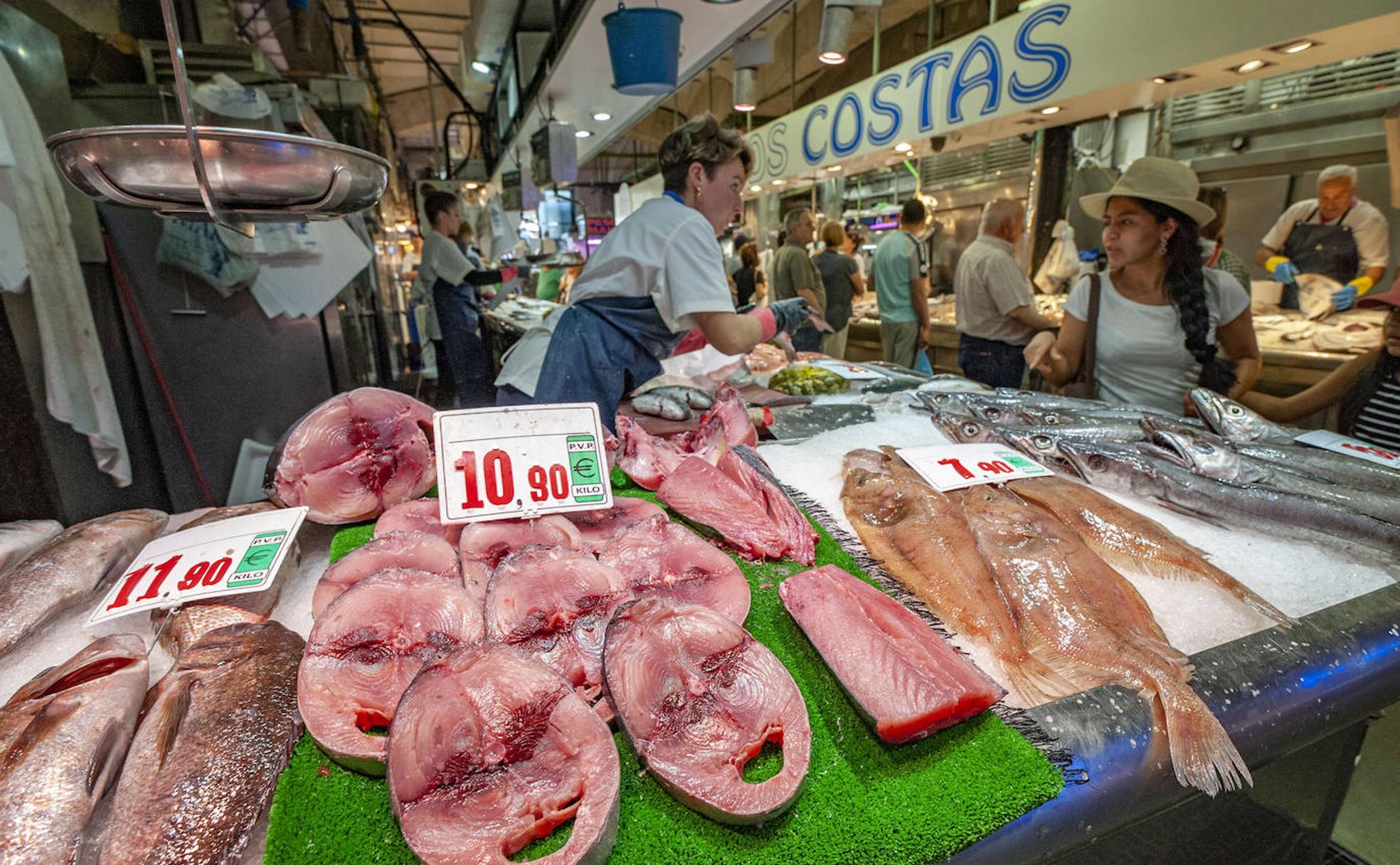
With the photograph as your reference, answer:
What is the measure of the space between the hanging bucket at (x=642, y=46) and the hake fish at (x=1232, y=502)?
351 cm

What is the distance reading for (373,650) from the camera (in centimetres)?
115

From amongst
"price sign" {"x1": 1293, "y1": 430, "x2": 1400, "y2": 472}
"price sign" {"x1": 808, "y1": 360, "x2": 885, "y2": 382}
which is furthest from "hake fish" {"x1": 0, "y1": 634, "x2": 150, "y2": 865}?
"price sign" {"x1": 1293, "y1": 430, "x2": 1400, "y2": 472}

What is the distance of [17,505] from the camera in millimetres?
2686

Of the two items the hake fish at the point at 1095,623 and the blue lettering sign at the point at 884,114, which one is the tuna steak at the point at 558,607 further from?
the blue lettering sign at the point at 884,114

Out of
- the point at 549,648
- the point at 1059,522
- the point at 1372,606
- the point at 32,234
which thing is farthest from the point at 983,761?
the point at 32,234

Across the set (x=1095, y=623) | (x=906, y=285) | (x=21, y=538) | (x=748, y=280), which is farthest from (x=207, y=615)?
(x=748, y=280)

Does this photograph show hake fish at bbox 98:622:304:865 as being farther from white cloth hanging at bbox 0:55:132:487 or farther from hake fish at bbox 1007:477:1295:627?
white cloth hanging at bbox 0:55:132:487

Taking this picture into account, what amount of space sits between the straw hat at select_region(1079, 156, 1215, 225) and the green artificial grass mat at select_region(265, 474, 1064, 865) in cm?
285

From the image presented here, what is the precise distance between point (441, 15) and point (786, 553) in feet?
40.1

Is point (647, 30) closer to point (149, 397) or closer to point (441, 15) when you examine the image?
point (149, 397)

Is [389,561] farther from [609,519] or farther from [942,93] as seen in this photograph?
[942,93]

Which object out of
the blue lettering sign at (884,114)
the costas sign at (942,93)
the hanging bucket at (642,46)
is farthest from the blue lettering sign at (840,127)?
the hanging bucket at (642,46)

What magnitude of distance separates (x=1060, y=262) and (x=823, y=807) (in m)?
8.40

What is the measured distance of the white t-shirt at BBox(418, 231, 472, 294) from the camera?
655 centimetres
